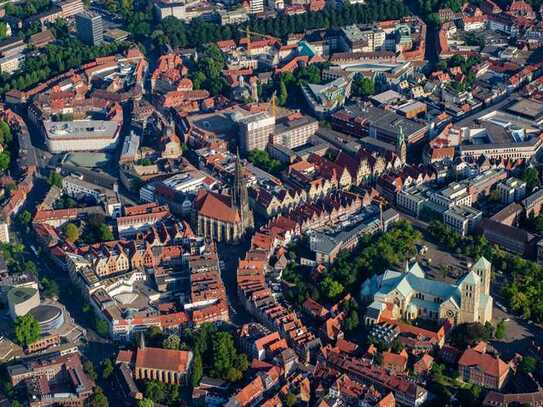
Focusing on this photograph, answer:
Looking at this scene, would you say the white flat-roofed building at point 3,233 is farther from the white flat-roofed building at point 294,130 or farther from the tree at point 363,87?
the tree at point 363,87

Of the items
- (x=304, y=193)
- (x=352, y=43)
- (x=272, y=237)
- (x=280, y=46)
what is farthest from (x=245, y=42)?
(x=272, y=237)

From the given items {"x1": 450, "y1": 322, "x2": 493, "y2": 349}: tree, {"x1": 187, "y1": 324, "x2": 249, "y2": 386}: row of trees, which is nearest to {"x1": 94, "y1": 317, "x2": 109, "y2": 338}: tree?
{"x1": 187, "y1": 324, "x2": 249, "y2": 386}: row of trees

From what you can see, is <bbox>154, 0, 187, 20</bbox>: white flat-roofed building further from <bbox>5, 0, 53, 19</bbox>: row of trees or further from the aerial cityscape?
<bbox>5, 0, 53, 19</bbox>: row of trees

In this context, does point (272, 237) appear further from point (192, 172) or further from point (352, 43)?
point (352, 43)

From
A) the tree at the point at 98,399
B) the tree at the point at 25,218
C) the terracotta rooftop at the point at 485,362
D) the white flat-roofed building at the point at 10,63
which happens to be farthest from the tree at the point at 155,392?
the white flat-roofed building at the point at 10,63

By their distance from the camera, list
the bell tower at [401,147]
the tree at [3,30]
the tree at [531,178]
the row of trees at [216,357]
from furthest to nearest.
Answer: the tree at [3,30]
the bell tower at [401,147]
the tree at [531,178]
the row of trees at [216,357]
